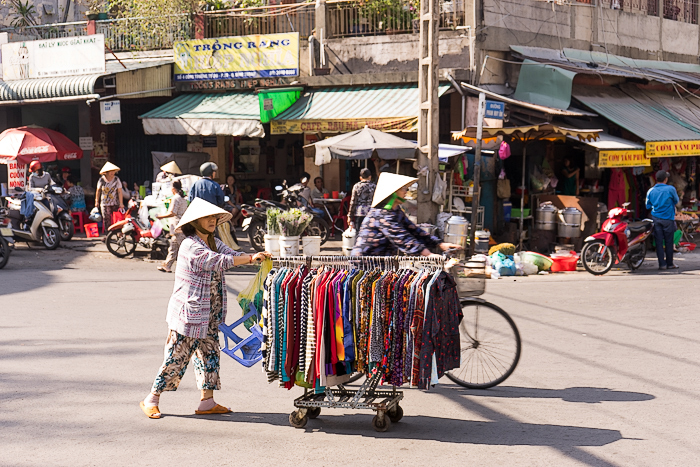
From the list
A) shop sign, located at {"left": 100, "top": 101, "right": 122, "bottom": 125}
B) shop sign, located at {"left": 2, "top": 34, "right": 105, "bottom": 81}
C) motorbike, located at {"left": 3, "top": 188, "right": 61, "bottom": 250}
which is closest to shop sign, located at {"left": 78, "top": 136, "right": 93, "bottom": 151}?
shop sign, located at {"left": 2, "top": 34, "right": 105, "bottom": 81}

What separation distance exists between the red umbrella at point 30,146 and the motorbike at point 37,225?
3.56 m

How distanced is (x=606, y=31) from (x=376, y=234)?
16.5 metres

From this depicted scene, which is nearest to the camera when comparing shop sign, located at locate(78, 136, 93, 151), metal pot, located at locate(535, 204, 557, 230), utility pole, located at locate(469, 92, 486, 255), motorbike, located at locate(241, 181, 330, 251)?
utility pole, located at locate(469, 92, 486, 255)

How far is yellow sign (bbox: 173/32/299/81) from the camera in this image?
18938 mm

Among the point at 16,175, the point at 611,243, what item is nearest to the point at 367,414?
the point at 611,243

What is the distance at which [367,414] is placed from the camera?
19.5ft

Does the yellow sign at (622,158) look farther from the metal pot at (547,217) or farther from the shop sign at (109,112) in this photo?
the shop sign at (109,112)

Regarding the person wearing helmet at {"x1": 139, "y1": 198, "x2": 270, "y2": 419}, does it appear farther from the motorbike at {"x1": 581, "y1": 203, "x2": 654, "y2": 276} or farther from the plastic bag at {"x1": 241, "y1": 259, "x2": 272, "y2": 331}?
the motorbike at {"x1": 581, "y1": 203, "x2": 654, "y2": 276}

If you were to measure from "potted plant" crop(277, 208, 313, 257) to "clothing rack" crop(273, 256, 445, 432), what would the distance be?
804 centimetres

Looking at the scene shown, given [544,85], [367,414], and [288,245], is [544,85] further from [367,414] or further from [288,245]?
[367,414]

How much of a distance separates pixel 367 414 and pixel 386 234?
4.55 feet

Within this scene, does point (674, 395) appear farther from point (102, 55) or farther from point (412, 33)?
point (102, 55)

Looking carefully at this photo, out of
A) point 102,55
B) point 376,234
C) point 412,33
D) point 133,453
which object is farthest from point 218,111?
point 133,453

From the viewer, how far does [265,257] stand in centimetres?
570
